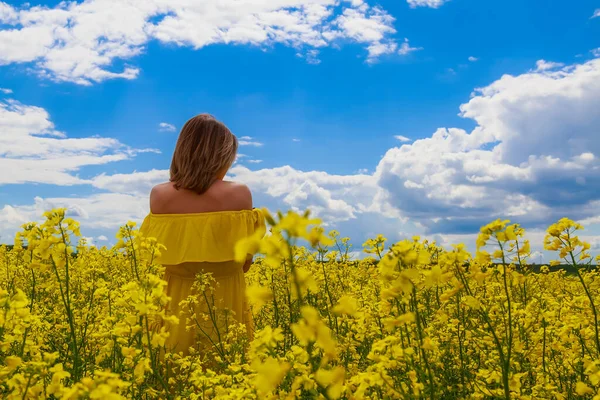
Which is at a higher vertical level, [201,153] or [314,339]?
[201,153]

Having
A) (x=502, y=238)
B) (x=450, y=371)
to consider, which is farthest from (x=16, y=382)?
(x=450, y=371)

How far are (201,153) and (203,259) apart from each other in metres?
0.89

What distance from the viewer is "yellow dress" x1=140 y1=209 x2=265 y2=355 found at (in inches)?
176

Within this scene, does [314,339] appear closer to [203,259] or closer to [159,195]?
[203,259]

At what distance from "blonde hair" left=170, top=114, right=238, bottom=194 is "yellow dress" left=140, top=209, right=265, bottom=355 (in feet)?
0.97

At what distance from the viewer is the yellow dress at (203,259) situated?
14.6ft

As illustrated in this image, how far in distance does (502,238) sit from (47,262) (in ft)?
7.87

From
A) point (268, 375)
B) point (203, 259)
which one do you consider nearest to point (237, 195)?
point (203, 259)

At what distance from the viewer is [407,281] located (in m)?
1.86

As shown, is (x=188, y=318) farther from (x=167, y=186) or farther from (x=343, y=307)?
(x=343, y=307)

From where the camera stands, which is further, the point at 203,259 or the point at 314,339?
the point at 203,259

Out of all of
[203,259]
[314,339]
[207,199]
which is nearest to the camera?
[314,339]

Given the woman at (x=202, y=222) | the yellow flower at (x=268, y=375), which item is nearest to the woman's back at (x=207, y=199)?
the woman at (x=202, y=222)

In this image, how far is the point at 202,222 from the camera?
14.8 ft
